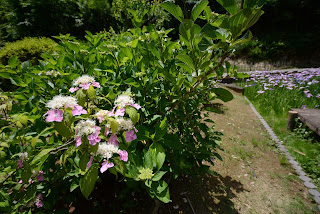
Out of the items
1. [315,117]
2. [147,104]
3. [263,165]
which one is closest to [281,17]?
[315,117]

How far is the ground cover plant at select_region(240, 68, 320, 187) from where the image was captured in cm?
276

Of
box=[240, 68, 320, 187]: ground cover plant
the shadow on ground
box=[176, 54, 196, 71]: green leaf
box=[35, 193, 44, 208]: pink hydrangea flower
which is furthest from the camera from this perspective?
box=[240, 68, 320, 187]: ground cover plant

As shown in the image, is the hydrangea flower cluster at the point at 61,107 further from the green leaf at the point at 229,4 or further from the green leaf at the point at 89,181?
the green leaf at the point at 229,4

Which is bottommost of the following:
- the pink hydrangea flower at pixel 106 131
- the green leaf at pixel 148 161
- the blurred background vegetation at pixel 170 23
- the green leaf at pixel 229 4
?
the green leaf at pixel 148 161

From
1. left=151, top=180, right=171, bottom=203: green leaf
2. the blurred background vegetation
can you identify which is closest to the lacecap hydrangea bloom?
left=151, top=180, right=171, bottom=203: green leaf

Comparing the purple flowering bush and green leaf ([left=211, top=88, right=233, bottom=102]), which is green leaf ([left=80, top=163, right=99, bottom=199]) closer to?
green leaf ([left=211, top=88, right=233, bottom=102])

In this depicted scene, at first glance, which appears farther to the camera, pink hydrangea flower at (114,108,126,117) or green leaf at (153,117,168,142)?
green leaf at (153,117,168,142)

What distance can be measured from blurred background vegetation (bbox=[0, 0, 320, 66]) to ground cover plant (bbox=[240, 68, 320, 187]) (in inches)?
233

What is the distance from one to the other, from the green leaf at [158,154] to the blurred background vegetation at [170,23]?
9540 mm

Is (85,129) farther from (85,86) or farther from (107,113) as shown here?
(85,86)

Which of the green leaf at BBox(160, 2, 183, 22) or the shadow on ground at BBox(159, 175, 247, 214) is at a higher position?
the green leaf at BBox(160, 2, 183, 22)

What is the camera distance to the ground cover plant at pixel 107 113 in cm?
A: 73

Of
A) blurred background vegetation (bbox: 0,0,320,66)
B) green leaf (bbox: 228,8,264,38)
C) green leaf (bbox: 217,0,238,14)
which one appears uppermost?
blurred background vegetation (bbox: 0,0,320,66)

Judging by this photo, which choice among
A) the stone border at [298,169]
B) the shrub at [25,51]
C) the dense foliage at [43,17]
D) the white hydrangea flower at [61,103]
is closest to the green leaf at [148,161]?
the white hydrangea flower at [61,103]
